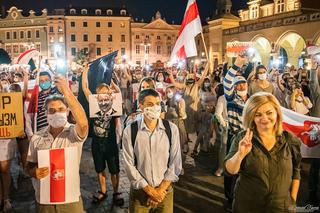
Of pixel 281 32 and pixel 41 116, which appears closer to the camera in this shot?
pixel 41 116

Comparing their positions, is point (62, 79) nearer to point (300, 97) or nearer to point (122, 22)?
point (300, 97)

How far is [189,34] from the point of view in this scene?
8125 millimetres

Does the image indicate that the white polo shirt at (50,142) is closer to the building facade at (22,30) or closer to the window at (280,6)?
the window at (280,6)

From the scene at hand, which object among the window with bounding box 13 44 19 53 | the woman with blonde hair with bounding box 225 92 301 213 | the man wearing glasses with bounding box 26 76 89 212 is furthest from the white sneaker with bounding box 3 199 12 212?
the window with bounding box 13 44 19 53

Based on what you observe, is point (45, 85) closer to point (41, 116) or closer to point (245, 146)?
point (41, 116)

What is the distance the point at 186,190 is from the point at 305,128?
2409mm

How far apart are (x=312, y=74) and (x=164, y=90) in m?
3.84

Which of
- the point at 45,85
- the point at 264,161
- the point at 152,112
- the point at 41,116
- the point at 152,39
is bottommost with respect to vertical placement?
the point at 264,161

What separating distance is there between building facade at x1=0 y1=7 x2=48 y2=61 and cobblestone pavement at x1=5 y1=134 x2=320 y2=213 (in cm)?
7387

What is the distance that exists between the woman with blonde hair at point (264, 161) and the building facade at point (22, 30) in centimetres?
7907

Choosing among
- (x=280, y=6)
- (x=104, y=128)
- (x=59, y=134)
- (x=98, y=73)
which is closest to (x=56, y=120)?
(x=59, y=134)

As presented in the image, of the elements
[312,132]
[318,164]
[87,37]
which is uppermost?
[87,37]

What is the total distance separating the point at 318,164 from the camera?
5.80 meters

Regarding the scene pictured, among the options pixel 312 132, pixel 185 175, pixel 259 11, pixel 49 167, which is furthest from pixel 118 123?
pixel 259 11
